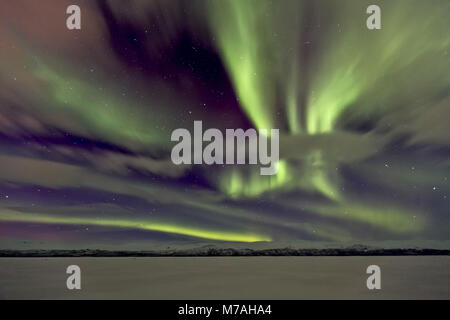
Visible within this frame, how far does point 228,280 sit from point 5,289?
6.65 meters

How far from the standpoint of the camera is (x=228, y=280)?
48.6 feet

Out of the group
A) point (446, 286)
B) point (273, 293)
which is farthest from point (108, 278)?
point (446, 286)

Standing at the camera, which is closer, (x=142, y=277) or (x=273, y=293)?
(x=273, y=293)

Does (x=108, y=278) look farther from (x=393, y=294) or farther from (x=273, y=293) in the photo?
(x=393, y=294)

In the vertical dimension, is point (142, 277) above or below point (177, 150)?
below
